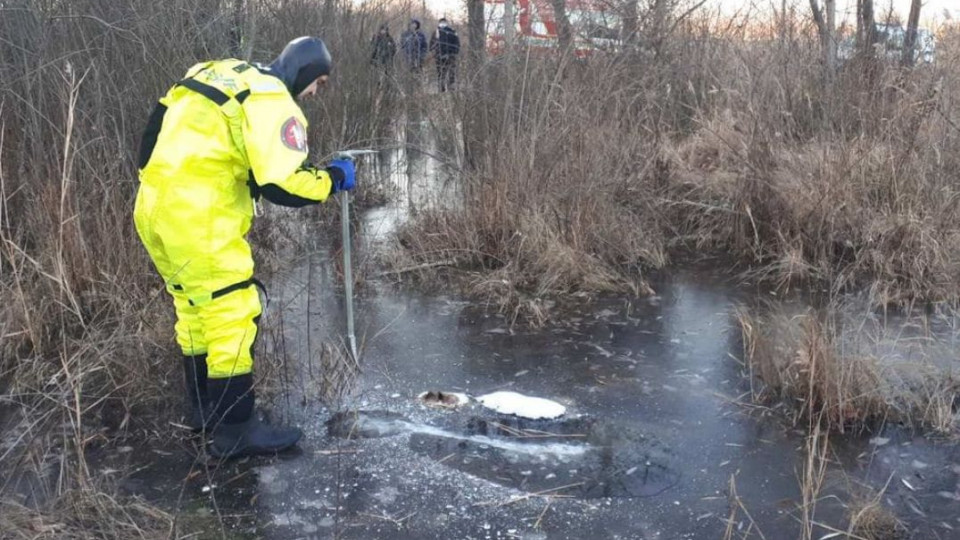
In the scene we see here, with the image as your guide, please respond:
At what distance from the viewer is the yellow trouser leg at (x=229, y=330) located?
13.0 feet

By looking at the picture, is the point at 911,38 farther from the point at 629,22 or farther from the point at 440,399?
the point at 440,399

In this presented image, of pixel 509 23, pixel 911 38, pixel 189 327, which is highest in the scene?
pixel 509 23

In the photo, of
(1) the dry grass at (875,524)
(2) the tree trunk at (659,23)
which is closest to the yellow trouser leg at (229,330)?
(1) the dry grass at (875,524)

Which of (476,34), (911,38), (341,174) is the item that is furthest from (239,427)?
(911,38)

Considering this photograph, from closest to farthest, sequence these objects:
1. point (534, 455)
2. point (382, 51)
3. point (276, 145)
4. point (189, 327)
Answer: point (276, 145) < point (189, 327) < point (534, 455) < point (382, 51)

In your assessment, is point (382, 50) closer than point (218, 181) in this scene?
No

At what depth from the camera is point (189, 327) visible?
163 inches

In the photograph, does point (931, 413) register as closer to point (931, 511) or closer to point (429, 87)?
point (931, 511)

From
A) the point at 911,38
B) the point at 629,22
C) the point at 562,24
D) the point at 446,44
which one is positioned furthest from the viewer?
the point at 629,22

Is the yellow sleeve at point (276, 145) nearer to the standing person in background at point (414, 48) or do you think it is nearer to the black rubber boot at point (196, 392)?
the black rubber boot at point (196, 392)

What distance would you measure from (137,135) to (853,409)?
4.75 meters

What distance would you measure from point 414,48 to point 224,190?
633cm

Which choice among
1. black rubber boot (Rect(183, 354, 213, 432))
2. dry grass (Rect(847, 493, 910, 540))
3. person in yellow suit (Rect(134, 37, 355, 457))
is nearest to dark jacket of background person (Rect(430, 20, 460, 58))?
person in yellow suit (Rect(134, 37, 355, 457))

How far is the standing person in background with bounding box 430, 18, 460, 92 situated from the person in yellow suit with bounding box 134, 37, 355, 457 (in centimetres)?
434
